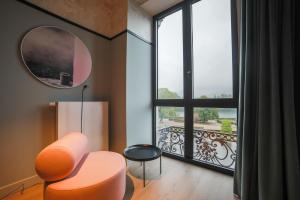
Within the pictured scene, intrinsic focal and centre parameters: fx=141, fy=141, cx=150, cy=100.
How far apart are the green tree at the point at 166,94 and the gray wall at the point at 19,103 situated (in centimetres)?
159

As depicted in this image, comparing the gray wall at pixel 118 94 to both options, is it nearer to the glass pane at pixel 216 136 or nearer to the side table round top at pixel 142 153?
the side table round top at pixel 142 153

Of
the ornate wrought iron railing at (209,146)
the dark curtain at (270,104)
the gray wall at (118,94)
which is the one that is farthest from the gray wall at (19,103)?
the dark curtain at (270,104)

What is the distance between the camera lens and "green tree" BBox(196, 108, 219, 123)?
2057 millimetres

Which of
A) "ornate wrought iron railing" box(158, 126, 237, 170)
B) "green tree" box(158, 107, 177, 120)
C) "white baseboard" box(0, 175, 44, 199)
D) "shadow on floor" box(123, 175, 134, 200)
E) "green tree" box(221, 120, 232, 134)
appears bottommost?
"shadow on floor" box(123, 175, 134, 200)

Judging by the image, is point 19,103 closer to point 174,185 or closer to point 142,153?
point 142,153

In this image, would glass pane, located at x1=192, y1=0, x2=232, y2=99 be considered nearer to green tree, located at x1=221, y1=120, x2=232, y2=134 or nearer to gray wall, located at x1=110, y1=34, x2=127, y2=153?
green tree, located at x1=221, y1=120, x2=232, y2=134

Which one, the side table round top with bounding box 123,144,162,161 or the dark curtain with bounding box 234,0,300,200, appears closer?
the dark curtain with bounding box 234,0,300,200

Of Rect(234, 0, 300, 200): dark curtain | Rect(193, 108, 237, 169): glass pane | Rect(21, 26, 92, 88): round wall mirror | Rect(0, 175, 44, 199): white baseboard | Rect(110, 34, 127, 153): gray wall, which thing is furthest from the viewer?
Rect(110, 34, 127, 153): gray wall

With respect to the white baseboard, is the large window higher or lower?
higher

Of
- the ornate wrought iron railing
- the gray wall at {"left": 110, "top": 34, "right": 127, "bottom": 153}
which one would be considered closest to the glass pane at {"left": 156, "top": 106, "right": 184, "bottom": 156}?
the ornate wrought iron railing

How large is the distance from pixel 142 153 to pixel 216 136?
1111 millimetres

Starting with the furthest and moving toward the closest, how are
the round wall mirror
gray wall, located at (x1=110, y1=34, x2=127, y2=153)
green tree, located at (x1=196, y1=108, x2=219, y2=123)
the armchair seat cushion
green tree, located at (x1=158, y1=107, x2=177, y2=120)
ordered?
green tree, located at (x1=158, y1=107, x2=177, y2=120) < gray wall, located at (x1=110, y1=34, x2=127, y2=153) < green tree, located at (x1=196, y1=108, x2=219, y2=123) < the round wall mirror < the armchair seat cushion

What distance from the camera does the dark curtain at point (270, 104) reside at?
1058mm

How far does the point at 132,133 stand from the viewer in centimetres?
226
